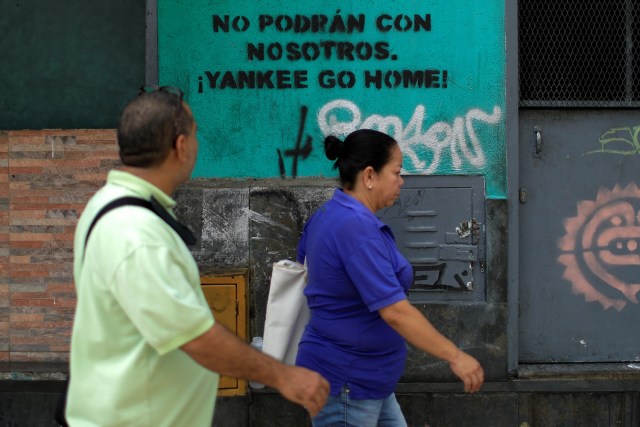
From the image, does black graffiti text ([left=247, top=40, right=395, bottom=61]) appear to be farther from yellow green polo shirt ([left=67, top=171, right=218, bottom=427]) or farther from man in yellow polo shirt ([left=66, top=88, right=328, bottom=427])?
yellow green polo shirt ([left=67, top=171, right=218, bottom=427])

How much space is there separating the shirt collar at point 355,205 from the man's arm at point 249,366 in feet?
2.97

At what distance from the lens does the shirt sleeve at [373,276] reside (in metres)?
2.98

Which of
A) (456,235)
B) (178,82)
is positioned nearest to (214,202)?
(178,82)

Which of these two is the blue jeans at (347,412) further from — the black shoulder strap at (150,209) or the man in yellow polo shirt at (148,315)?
the black shoulder strap at (150,209)

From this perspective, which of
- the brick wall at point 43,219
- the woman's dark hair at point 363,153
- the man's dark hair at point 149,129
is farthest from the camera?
the brick wall at point 43,219

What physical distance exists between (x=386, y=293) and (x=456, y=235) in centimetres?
240

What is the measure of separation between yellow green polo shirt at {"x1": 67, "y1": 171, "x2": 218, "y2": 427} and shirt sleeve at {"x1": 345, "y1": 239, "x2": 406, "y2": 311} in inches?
34.8

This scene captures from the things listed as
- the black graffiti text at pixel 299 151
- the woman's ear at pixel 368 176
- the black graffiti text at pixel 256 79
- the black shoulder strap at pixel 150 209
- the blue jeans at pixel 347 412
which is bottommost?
the blue jeans at pixel 347 412

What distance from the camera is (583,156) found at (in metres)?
5.46

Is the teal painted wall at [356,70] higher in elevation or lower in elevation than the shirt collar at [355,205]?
higher

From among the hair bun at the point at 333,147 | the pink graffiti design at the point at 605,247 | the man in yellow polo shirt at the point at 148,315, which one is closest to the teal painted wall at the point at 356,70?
the pink graffiti design at the point at 605,247

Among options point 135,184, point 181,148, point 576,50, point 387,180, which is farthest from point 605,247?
point 135,184

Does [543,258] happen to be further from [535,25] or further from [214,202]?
[214,202]

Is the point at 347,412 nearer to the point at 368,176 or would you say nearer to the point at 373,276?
the point at 373,276
